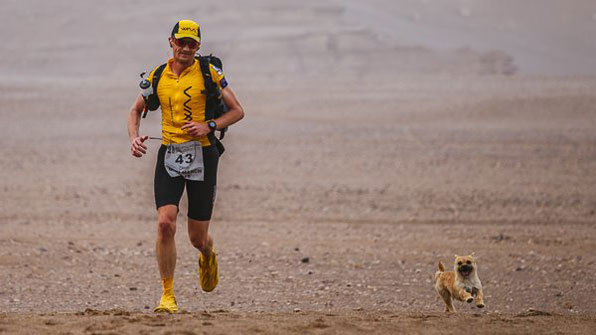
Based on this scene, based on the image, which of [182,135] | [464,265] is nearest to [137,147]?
[182,135]

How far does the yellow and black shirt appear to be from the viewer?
334 inches

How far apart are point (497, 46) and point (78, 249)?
10661cm

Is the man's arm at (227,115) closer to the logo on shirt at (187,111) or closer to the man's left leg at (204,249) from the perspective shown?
the logo on shirt at (187,111)

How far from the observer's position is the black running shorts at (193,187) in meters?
8.56

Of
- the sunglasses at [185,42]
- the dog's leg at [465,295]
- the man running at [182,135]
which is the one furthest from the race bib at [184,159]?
the dog's leg at [465,295]

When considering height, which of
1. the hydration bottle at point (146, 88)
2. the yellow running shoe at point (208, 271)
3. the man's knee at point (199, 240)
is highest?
the hydration bottle at point (146, 88)

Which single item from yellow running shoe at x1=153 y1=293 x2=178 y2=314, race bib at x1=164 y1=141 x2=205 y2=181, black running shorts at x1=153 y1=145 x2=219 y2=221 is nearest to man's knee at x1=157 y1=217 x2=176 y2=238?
black running shorts at x1=153 y1=145 x2=219 y2=221

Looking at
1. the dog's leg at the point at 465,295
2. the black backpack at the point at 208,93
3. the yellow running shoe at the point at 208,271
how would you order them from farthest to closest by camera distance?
1. the yellow running shoe at the point at 208,271
2. the dog's leg at the point at 465,295
3. the black backpack at the point at 208,93

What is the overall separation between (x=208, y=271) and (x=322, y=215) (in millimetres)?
8284

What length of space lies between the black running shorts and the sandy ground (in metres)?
0.76

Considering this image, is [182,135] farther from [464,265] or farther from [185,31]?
[464,265]

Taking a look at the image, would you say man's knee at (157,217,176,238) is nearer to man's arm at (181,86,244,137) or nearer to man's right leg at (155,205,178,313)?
man's right leg at (155,205,178,313)

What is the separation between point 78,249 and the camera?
13.6 m

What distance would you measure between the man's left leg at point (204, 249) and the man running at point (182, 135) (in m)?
0.21
